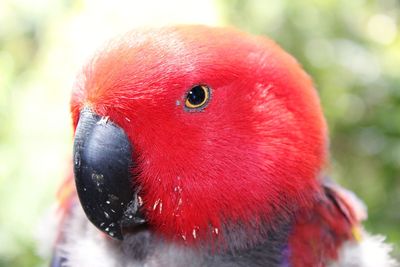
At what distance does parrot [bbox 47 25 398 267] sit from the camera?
0.96 m

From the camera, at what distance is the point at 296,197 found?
3.59 feet

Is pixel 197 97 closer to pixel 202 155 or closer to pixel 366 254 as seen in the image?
pixel 202 155

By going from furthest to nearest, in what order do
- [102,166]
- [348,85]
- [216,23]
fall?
[348,85], [216,23], [102,166]

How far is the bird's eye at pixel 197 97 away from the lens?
98 cm

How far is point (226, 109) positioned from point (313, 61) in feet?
5.02

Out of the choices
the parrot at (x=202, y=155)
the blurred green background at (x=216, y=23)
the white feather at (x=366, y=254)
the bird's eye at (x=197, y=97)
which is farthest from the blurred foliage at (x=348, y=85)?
the bird's eye at (x=197, y=97)

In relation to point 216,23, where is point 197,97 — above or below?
below

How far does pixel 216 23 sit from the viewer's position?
7.33 feet

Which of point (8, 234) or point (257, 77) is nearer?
point (257, 77)

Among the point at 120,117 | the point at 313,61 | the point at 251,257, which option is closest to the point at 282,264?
the point at 251,257

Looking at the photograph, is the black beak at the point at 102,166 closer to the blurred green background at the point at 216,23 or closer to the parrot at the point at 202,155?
the parrot at the point at 202,155

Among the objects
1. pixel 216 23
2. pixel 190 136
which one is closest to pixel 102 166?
pixel 190 136

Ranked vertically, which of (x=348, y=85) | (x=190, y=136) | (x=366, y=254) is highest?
(x=348, y=85)

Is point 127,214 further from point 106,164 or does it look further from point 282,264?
point 282,264
